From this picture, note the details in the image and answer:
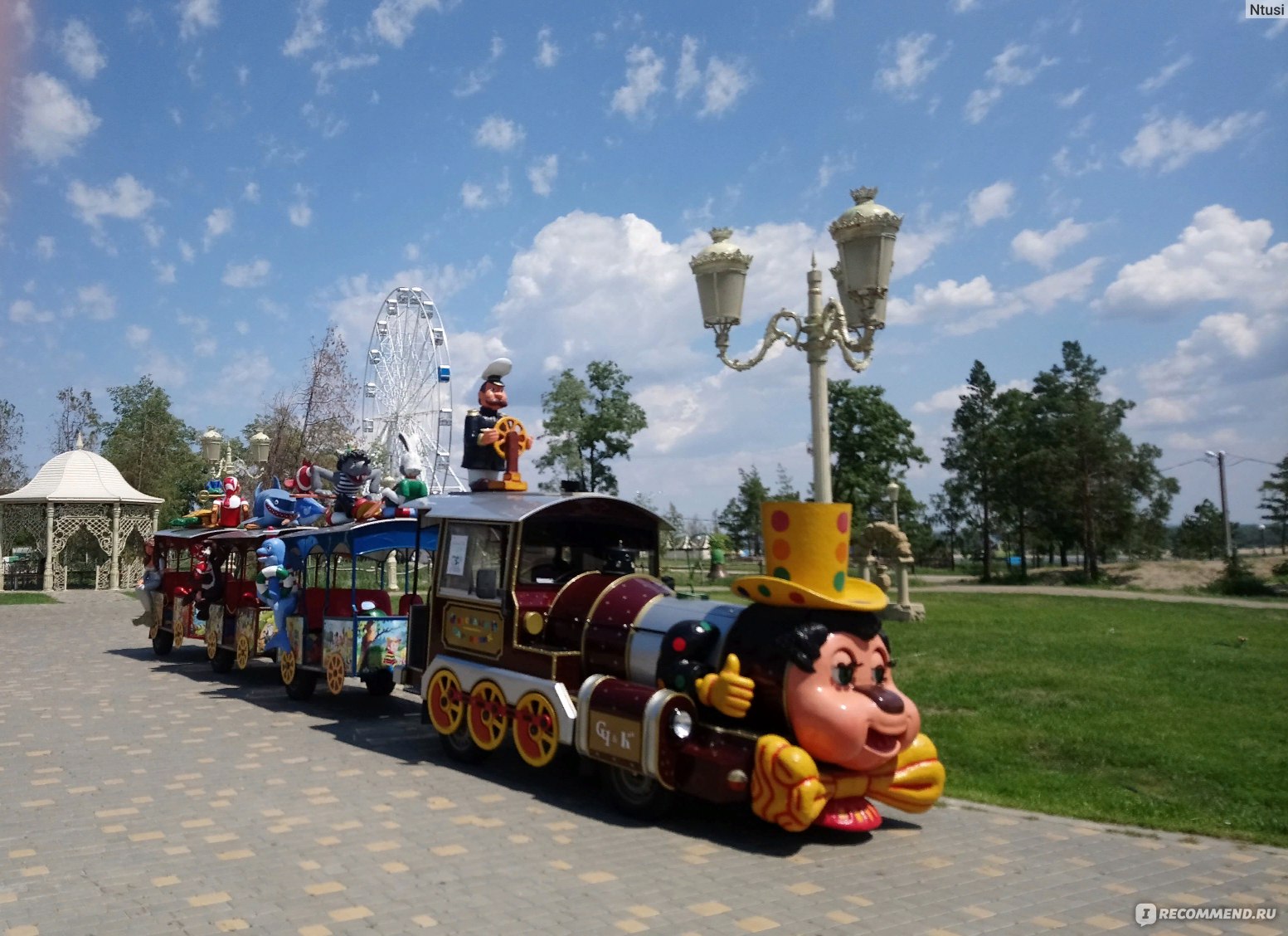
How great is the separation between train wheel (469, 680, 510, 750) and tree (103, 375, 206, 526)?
3726cm

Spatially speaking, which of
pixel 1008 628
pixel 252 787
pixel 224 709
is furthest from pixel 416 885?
pixel 1008 628

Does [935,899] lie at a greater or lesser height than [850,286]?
lesser

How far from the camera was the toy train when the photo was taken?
6.49 m

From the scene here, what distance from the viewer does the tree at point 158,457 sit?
46.4 m

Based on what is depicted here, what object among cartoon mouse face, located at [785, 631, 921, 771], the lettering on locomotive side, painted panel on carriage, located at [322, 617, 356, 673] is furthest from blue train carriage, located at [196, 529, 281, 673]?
cartoon mouse face, located at [785, 631, 921, 771]

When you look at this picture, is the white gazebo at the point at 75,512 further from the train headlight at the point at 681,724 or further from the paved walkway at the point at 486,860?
the train headlight at the point at 681,724

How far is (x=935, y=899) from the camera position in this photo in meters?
5.58

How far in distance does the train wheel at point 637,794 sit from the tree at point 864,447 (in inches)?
1313

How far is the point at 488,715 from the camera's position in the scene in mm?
8680

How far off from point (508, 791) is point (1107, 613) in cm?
1991

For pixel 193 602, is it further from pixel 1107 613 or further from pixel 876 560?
pixel 1107 613

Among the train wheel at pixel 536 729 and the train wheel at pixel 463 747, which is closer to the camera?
the train wheel at pixel 536 729

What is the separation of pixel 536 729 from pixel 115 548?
3038cm

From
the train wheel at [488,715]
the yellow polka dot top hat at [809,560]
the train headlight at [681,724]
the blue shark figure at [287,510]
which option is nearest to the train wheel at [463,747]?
the train wheel at [488,715]
